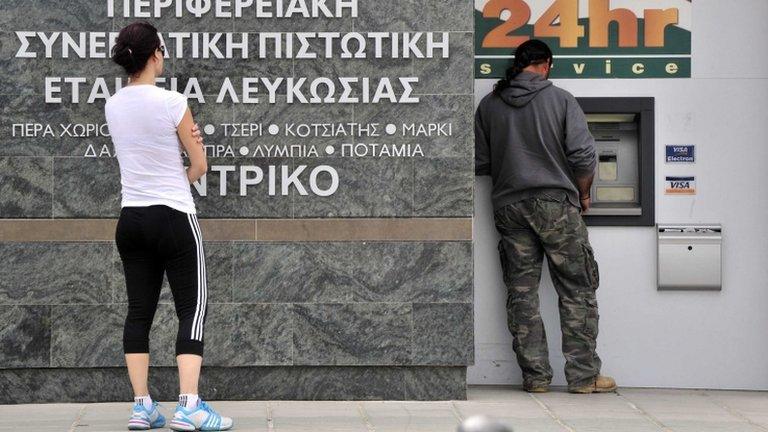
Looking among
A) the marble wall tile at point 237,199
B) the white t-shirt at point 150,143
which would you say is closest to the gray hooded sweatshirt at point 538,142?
the marble wall tile at point 237,199

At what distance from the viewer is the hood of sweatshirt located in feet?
24.6

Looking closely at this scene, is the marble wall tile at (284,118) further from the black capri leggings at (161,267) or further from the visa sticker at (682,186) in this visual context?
the visa sticker at (682,186)

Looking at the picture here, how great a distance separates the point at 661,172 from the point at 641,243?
458 millimetres

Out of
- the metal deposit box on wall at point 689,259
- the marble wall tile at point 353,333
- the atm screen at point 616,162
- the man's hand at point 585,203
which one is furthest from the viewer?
the atm screen at point 616,162

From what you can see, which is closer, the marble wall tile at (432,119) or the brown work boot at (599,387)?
the marble wall tile at (432,119)

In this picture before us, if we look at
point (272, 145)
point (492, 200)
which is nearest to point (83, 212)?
point (272, 145)

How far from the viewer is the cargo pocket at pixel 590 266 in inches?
296

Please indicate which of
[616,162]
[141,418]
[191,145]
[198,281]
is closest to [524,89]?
[616,162]

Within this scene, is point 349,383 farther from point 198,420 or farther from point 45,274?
point 45,274

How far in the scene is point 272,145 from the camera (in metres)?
7.06

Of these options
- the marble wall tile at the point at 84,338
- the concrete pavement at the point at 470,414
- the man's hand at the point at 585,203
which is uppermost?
the man's hand at the point at 585,203

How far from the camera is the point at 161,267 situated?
6035 millimetres

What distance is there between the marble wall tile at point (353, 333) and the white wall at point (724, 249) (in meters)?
0.96

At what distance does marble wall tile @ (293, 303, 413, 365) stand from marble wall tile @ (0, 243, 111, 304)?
3.89 feet
